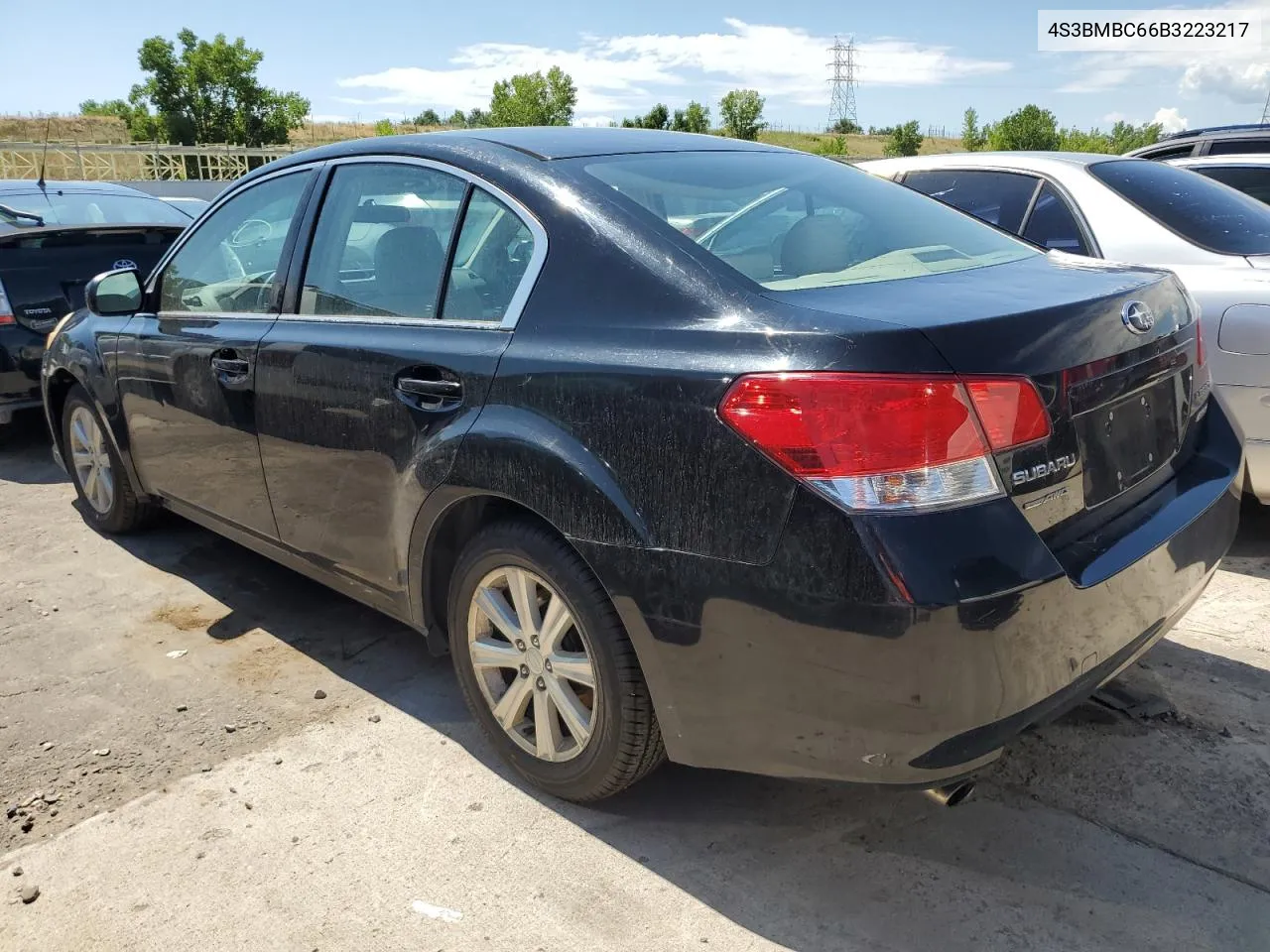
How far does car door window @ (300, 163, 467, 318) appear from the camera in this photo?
2.85 metres

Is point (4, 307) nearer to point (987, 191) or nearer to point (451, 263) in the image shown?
point (451, 263)

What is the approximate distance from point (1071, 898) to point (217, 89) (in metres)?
65.7

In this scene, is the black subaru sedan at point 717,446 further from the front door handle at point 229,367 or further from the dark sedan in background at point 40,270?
the dark sedan in background at point 40,270

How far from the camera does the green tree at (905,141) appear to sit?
8175 centimetres

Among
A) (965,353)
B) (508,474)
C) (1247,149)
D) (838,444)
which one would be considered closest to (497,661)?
(508,474)

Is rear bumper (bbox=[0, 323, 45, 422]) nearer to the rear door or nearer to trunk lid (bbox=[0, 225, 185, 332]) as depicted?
trunk lid (bbox=[0, 225, 185, 332])

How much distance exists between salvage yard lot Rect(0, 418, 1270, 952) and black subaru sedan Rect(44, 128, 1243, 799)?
9.8 inches

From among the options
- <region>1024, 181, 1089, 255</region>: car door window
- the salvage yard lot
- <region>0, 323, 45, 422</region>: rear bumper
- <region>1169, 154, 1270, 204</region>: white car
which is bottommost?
the salvage yard lot

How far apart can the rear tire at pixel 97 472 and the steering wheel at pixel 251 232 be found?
1.28m

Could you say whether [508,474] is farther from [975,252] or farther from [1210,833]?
[1210,833]

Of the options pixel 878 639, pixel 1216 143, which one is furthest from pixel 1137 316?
pixel 1216 143

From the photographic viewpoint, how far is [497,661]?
8.93 feet

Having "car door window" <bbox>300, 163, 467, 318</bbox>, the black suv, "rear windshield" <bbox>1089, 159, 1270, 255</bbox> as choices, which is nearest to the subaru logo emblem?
"car door window" <bbox>300, 163, 467, 318</bbox>

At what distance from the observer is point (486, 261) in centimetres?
269
